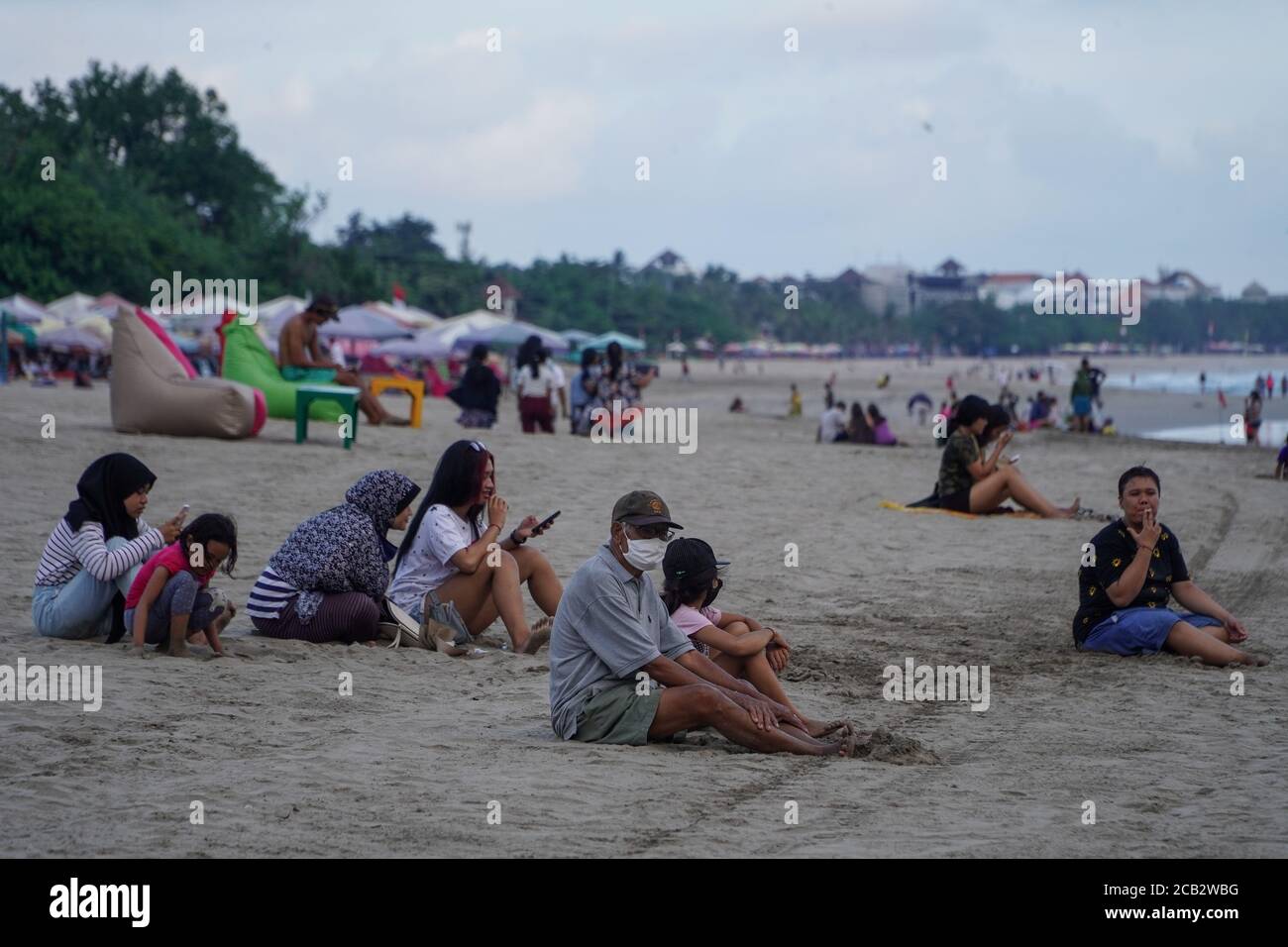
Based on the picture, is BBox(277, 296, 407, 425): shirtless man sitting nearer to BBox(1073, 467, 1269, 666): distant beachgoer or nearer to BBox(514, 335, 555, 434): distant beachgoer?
BBox(514, 335, 555, 434): distant beachgoer

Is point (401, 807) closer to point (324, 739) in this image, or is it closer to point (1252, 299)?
point (324, 739)

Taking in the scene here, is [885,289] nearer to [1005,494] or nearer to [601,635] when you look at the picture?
[1005,494]

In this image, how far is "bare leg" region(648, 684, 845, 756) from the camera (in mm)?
5504

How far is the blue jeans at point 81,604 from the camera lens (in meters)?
6.86

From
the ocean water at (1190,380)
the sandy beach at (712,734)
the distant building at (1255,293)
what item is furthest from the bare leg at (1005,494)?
the distant building at (1255,293)

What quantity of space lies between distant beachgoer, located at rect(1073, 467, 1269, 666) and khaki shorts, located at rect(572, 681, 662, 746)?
2.92m

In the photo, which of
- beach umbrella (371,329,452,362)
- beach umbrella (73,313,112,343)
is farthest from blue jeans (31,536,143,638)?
beach umbrella (371,329,452,362)

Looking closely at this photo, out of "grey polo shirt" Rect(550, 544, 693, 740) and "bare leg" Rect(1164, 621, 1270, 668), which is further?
"bare leg" Rect(1164, 621, 1270, 668)

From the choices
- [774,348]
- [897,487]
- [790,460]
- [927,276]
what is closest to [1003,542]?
[897,487]

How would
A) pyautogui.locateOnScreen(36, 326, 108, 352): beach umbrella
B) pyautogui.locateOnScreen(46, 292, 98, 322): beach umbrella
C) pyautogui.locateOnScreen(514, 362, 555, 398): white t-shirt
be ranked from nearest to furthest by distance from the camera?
pyautogui.locateOnScreen(514, 362, 555, 398): white t-shirt, pyautogui.locateOnScreen(36, 326, 108, 352): beach umbrella, pyautogui.locateOnScreen(46, 292, 98, 322): beach umbrella

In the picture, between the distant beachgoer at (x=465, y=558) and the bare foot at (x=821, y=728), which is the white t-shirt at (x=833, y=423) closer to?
the distant beachgoer at (x=465, y=558)

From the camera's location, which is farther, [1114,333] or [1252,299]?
[1114,333]

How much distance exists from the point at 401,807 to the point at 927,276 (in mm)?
162644
